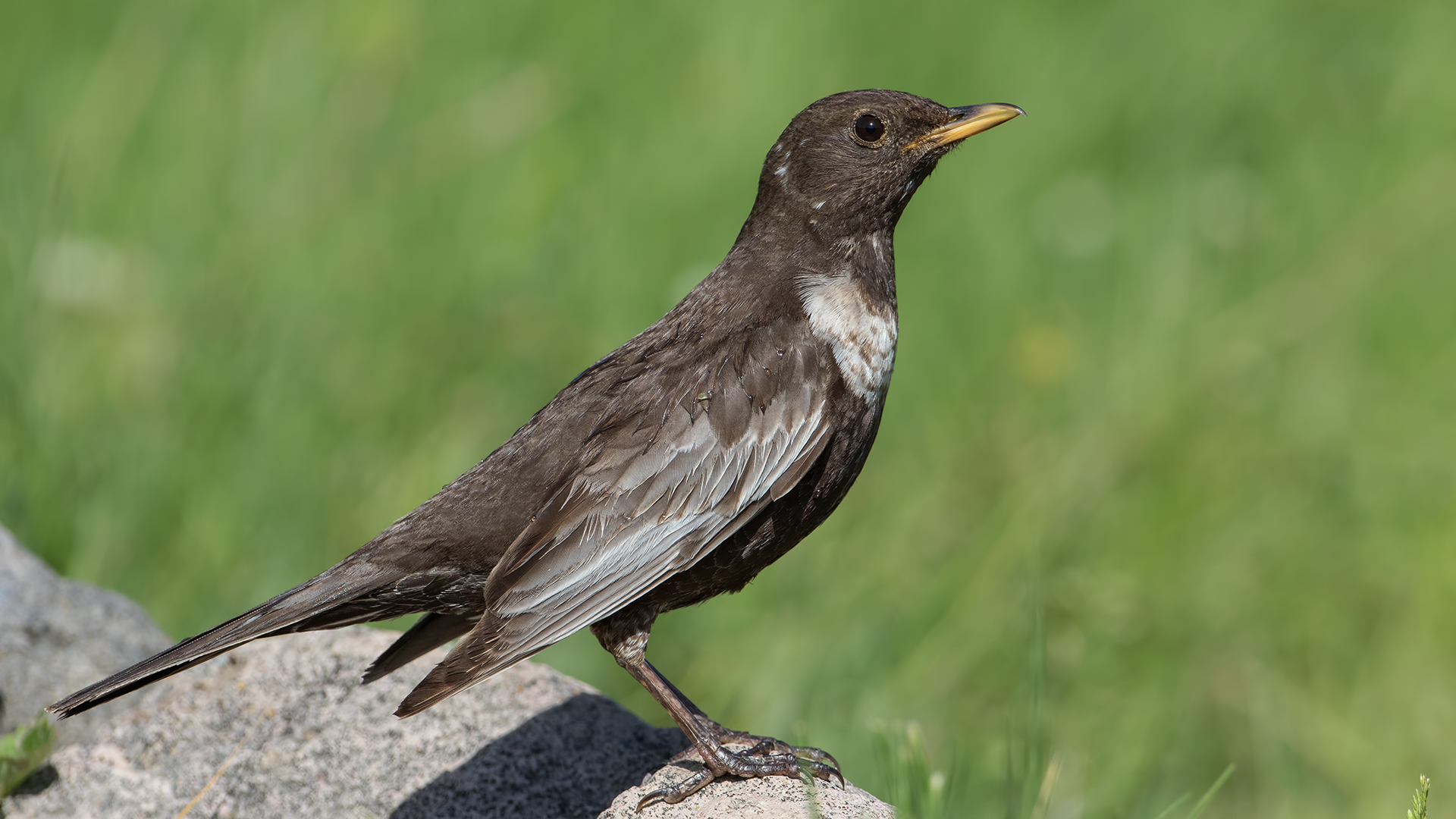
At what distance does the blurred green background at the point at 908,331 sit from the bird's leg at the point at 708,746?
0.95 ft

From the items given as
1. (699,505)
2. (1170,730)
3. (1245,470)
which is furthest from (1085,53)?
(699,505)

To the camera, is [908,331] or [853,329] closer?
[853,329]

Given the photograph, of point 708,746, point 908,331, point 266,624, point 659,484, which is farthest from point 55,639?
point 908,331

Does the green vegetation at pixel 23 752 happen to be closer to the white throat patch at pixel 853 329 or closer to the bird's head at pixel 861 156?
the white throat patch at pixel 853 329

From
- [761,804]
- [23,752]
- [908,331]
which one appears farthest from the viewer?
[908,331]

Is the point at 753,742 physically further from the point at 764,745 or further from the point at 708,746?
the point at 708,746

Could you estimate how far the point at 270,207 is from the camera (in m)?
7.25

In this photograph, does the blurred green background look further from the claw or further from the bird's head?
the bird's head

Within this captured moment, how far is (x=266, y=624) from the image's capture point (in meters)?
3.57

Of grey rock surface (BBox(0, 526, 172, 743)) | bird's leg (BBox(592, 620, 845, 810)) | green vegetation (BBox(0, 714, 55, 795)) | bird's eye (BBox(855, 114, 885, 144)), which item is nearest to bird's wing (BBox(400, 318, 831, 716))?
bird's leg (BBox(592, 620, 845, 810))

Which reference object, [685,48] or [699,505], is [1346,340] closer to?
[685,48]

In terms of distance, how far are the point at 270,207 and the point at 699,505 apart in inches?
173

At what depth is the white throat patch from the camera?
400 centimetres

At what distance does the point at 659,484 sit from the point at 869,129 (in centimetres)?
140
